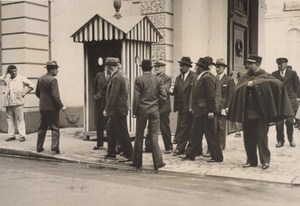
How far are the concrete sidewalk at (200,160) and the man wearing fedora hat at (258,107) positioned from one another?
1.21 ft

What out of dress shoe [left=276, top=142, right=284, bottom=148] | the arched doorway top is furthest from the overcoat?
the arched doorway top

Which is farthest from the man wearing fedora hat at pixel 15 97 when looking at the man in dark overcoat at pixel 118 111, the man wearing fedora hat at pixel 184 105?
the man wearing fedora hat at pixel 184 105

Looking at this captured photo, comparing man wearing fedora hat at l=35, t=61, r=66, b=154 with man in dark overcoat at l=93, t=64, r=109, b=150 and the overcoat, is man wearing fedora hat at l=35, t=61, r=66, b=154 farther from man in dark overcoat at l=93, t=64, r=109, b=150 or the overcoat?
the overcoat

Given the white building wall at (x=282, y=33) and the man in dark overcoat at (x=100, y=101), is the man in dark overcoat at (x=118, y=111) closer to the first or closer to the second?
the man in dark overcoat at (x=100, y=101)

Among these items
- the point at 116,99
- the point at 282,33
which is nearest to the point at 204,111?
the point at 116,99

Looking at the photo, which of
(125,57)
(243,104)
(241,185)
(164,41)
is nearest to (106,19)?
(125,57)

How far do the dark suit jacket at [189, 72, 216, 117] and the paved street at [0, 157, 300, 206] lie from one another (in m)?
1.51

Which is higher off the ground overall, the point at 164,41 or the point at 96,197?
the point at 164,41

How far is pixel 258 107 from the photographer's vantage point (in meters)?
8.70

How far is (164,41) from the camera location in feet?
45.0

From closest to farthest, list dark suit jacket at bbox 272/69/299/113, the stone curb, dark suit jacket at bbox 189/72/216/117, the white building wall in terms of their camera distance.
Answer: the stone curb, dark suit jacket at bbox 189/72/216/117, dark suit jacket at bbox 272/69/299/113, the white building wall

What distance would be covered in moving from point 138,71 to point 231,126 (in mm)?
3462

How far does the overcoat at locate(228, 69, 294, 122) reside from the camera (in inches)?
339

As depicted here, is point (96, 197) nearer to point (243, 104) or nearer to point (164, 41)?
point (243, 104)
